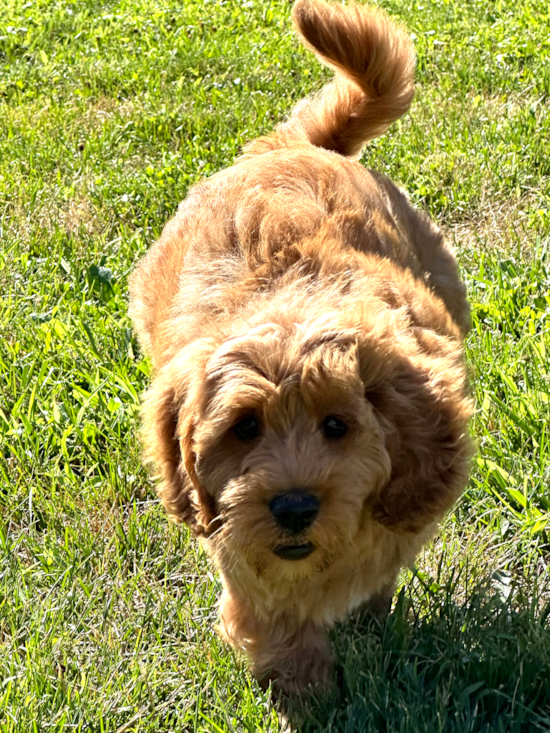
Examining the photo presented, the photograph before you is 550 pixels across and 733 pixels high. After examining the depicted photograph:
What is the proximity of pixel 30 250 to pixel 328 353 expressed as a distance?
316 cm

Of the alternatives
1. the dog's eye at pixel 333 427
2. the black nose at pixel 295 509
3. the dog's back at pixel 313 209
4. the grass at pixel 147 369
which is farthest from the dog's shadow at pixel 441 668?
the dog's back at pixel 313 209

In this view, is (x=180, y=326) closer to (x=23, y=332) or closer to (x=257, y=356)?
(x=257, y=356)

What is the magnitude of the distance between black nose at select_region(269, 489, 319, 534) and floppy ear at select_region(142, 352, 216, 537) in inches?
13.6

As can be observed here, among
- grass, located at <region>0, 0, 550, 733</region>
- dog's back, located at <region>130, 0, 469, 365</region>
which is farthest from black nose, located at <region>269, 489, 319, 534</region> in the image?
dog's back, located at <region>130, 0, 469, 365</region>

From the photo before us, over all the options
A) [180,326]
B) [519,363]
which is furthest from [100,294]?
[519,363]

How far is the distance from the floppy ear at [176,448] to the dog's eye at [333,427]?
39cm

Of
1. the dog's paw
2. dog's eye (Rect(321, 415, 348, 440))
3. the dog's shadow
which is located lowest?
the dog's paw

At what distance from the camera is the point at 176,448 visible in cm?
298

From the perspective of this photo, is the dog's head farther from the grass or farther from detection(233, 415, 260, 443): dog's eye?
the grass

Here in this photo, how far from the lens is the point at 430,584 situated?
3.31m

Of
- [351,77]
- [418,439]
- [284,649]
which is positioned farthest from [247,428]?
[351,77]

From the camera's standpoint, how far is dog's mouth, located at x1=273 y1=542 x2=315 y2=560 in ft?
8.67

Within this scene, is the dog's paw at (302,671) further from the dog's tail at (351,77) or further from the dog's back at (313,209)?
the dog's tail at (351,77)

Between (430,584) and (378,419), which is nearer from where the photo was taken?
(378,419)
